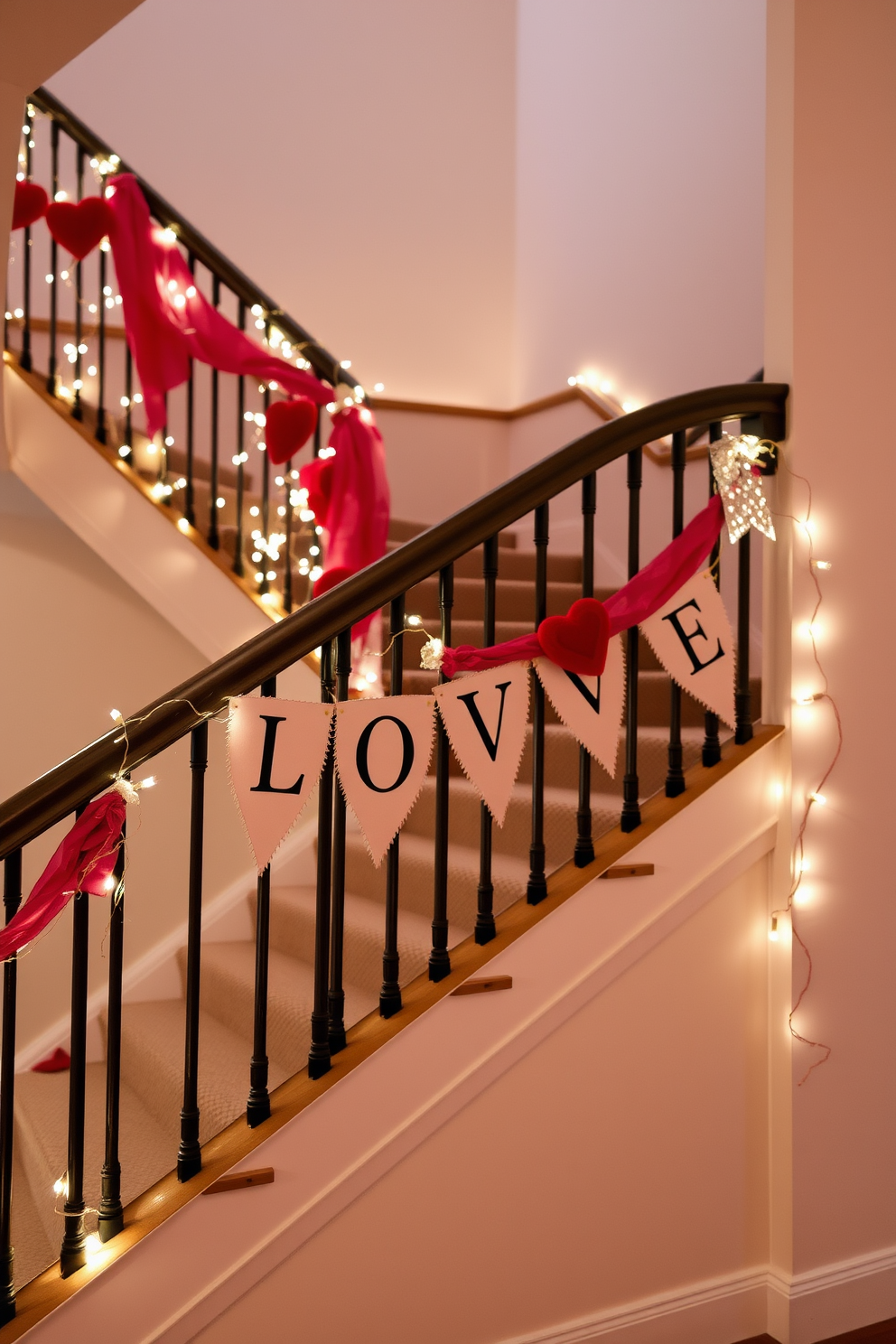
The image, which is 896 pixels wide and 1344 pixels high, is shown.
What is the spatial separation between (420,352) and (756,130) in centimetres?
183

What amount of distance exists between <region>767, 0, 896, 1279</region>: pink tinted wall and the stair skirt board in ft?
0.53

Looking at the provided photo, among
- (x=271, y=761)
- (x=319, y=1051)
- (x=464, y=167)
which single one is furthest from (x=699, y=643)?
(x=464, y=167)

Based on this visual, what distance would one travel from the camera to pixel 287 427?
3.38m

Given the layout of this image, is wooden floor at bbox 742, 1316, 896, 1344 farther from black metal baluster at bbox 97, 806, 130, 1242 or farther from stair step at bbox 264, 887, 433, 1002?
black metal baluster at bbox 97, 806, 130, 1242

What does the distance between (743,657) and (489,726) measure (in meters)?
0.69

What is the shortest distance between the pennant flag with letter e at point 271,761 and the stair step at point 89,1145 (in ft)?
2.52

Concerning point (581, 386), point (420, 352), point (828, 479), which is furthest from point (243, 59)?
point (828, 479)

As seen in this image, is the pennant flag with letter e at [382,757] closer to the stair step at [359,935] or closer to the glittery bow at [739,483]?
the stair step at [359,935]

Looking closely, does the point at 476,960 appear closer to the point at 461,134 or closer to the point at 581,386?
the point at 581,386

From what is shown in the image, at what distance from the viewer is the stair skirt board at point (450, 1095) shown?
5.69 ft

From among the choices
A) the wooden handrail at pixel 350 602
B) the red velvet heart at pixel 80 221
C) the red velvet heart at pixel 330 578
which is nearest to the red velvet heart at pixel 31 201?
the red velvet heart at pixel 80 221

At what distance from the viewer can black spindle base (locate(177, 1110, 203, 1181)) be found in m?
1.75

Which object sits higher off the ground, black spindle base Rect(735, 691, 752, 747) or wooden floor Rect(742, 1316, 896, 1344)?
black spindle base Rect(735, 691, 752, 747)

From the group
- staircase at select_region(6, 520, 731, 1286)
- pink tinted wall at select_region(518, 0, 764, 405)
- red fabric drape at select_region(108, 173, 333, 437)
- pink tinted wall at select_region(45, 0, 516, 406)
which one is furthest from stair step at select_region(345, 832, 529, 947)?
pink tinted wall at select_region(45, 0, 516, 406)
